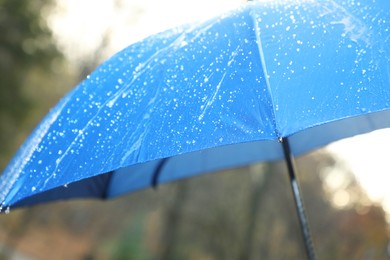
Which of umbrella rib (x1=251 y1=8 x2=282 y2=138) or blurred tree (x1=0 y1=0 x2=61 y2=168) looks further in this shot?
blurred tree (x1=0 y1=0 x2=61 y2=168)

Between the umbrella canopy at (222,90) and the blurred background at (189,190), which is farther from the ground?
the blurred background at (189,190)

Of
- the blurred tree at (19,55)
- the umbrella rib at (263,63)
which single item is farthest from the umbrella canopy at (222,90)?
the blurred tree at (19,55)

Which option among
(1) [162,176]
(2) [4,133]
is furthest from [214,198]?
(1) [162,176]

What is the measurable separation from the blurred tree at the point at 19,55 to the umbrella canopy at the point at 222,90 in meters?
11.5

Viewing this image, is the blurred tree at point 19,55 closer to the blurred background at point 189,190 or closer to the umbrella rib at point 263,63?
the blurred background at point 189,190

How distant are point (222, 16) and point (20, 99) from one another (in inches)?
478

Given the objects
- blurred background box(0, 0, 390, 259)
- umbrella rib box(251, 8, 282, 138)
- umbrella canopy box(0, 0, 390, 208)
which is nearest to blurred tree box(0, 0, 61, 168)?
blurred background box(0, 0, 390, 259)

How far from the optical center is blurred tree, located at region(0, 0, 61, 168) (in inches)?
488

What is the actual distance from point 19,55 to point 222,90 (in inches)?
482

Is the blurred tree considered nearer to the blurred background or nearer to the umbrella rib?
the blurred background

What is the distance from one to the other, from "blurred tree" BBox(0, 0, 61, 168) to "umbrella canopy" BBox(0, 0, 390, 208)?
11492mm

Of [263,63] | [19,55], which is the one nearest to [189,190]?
[19,55]

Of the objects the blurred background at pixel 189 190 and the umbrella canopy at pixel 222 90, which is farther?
the blurred background at pixel 189 190

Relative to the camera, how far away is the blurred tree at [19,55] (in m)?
12.4
